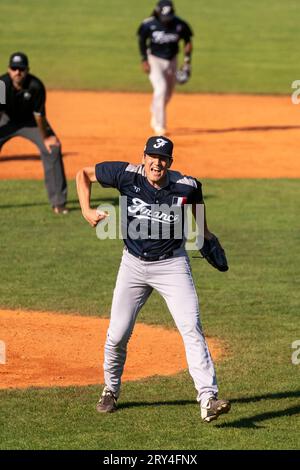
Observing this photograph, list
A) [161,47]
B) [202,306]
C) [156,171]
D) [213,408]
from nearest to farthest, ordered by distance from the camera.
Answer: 1. [213,408]
2. [156,171]
3. [202,306]
4. [161,47]

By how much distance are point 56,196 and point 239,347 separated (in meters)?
7.14

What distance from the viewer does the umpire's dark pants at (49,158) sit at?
18.7 meters

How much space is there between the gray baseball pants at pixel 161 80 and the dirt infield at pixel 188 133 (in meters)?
0.78

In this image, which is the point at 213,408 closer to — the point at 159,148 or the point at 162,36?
the point at 159,148

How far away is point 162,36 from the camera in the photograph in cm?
2511

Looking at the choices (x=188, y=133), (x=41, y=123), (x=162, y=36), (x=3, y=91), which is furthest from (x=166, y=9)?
(x=3, y=91)

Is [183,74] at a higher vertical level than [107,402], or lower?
lower

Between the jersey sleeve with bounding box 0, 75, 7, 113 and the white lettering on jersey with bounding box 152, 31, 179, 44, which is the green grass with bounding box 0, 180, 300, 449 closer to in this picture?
the jersey sleeve with bounding box 0, 75, 7, 113

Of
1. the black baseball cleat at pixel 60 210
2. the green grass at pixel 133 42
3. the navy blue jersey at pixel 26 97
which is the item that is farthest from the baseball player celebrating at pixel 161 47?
the green grass at pixel 133 42

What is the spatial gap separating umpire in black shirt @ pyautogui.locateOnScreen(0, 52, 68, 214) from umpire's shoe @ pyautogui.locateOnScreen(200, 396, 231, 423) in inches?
358

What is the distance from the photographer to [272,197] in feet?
69.4

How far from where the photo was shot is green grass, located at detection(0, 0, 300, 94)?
35.0 m

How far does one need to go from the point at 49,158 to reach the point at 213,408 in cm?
975
